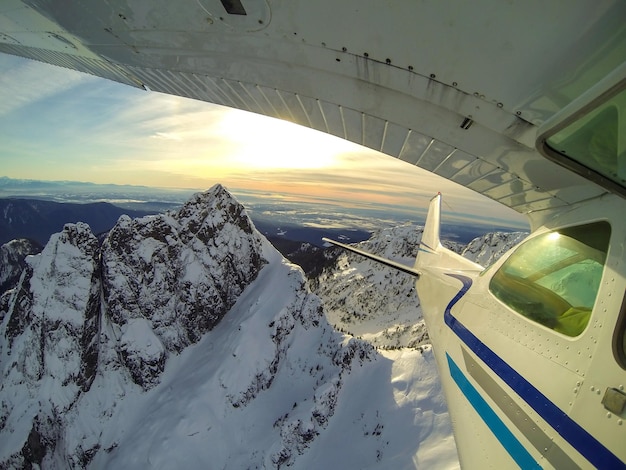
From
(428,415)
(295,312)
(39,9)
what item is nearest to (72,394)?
(295,312)

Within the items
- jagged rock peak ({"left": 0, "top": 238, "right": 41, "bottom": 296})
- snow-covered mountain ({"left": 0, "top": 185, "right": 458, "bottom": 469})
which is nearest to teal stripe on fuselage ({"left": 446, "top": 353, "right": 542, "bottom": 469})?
snow-covered mountain ({"left": 0, "top": 185, "right": 458, "bottom": 469})

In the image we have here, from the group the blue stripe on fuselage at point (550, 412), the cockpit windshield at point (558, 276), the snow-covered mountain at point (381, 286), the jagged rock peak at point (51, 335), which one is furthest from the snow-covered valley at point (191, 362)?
the cockpit windshield at point (558, 276)

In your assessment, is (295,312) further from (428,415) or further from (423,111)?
(423,111)

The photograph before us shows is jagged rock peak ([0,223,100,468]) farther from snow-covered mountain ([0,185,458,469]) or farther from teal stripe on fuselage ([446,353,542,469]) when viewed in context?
teal stripe on fuselage ([446,353,542,469])

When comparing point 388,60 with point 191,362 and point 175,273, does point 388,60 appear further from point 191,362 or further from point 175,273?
point 175,273

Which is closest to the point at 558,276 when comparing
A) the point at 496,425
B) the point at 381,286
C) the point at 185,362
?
the point at 496,425

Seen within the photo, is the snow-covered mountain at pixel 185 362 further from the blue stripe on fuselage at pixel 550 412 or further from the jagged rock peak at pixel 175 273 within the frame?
the blue stripe on fuselage at pixel 550 412
